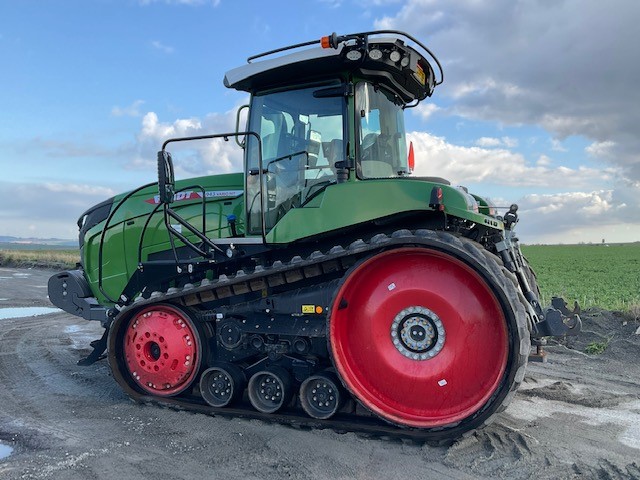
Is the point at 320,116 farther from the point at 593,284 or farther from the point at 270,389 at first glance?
the point at 593,284

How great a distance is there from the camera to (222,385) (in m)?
5.57

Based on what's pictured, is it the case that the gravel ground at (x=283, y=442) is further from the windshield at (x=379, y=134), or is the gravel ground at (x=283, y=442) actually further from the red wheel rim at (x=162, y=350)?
the windshield at (x=379, y=134)

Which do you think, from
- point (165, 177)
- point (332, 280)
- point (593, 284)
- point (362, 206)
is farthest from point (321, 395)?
point (593, 284)

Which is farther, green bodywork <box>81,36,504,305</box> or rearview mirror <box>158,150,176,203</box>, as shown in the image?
rearview mirror <box>158,150,176,203</box>

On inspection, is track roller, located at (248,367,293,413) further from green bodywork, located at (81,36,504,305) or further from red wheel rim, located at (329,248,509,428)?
Result: green bodywork, located at (81,36,504,305)

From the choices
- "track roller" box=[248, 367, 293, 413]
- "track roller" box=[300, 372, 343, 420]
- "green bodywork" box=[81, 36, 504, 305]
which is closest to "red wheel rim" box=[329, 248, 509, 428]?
"track roller" box=[300, 372, 343, 420]

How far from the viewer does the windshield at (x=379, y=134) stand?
538 cm

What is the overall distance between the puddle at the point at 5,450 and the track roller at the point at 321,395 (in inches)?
100.0

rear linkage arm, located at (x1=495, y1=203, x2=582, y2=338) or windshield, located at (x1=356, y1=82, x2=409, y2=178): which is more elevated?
windshield, located at (x1=356, y1=82, x2=409, y2=178)

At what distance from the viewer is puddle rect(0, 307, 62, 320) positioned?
41.1 feet

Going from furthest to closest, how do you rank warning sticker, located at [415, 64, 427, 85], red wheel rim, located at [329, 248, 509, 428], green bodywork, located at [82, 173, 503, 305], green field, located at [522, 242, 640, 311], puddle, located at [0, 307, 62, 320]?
green field, located at [522, 242, 640, 311] → puddle, located at [0, 307, 62, 320] → warning sticker, located at [415, 64, 427, 85] → green bodywork, located at [82, 173, 503, 305] → red wheel rim, located at [329, 248, 509, 428]

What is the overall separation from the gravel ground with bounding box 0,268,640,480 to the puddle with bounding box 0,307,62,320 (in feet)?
20.0

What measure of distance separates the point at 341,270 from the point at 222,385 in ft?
5.76

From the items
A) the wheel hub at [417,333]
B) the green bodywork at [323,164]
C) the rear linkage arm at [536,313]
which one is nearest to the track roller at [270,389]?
the wheel hub at [417,333]
